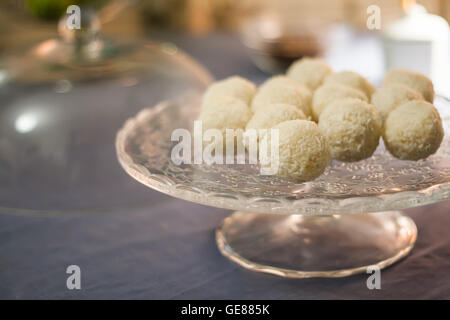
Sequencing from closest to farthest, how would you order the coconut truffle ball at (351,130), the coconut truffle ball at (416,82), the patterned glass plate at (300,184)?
the patterned glass plate at (300,184), the coconut truffle ball at (351,130), the coconut truffle ball at (416,82)

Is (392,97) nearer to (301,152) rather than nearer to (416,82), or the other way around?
(416,82)

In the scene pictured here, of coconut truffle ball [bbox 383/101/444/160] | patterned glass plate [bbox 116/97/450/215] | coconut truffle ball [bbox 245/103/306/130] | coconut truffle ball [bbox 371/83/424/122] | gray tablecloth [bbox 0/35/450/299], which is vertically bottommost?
gray tablecloth [bbox 0/35/450/299]

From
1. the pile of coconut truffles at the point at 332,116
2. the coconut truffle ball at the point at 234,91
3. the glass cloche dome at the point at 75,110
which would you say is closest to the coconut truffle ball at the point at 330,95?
the pile of coconut truffles at the point at 332,116

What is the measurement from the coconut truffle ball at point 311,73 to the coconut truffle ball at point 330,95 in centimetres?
9

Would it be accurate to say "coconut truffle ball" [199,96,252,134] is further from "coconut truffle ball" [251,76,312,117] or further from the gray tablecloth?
the gray tablecloth

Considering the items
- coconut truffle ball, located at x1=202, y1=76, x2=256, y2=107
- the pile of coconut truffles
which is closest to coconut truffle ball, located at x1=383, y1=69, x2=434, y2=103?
the pile of coconut truffles

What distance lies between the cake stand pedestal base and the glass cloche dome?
23cm

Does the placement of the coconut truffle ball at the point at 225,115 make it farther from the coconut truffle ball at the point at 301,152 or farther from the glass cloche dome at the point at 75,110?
the glass cloche dome at the point at 75,110

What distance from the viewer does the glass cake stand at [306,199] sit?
0.60 m

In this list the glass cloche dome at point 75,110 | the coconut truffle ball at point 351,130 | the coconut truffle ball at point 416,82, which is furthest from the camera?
the glass cloche dome at point 75,110

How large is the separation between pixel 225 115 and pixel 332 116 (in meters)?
0.15

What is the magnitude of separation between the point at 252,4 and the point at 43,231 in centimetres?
256

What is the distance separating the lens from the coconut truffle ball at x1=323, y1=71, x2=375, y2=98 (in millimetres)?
839
